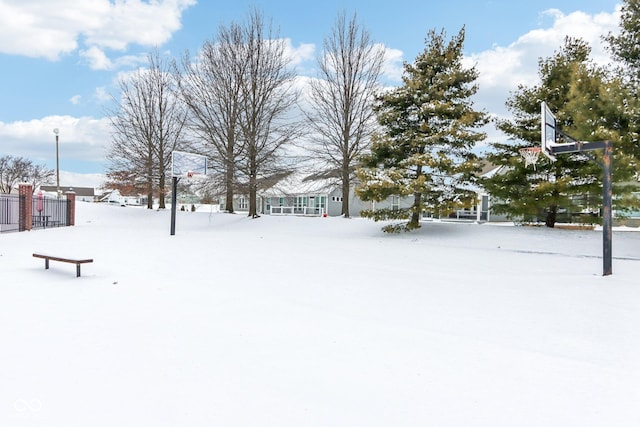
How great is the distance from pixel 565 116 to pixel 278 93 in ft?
53.6

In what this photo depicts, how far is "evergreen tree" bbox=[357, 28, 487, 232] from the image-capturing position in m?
15.5

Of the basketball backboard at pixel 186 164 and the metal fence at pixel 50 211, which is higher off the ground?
the basketball backboard at pixel 186 164

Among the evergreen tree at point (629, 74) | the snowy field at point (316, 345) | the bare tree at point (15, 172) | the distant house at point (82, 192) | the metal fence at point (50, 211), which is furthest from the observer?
the distant house at point (82, 192)

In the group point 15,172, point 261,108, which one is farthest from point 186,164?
point 15,172

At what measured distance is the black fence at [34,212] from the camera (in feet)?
63.7

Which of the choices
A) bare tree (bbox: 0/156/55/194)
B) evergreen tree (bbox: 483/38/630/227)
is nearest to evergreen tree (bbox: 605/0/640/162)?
evergreen tree (bbox: 483/38/630/227)

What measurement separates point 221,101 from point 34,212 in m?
12.8

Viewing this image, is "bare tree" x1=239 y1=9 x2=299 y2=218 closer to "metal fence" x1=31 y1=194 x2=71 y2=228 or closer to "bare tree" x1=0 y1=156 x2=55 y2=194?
"metal fence" x1=31 y1=194 x2=71 y2=228

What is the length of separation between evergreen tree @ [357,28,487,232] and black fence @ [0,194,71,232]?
52.8 feet

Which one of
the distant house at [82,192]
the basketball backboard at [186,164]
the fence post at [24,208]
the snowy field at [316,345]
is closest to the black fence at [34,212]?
the fence post at [24,208]

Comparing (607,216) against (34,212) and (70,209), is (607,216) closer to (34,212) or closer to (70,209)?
(70,209)

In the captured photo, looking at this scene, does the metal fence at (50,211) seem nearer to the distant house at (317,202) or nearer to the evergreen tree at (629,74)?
the distant house at (317,202)

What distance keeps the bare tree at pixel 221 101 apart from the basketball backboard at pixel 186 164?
4933 mm

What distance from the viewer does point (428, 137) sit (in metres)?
15.4
